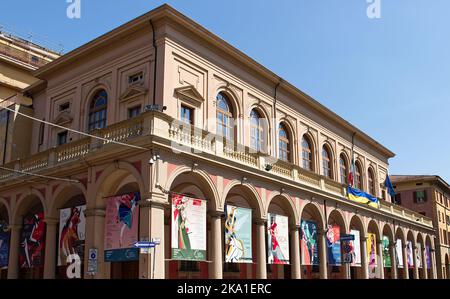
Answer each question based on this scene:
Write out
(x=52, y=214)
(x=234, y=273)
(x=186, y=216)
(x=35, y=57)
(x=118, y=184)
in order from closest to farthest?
1. (x=186, y=216)
2. (x=118, y=184)
3. (x=52, y=214)
4. (x=234, y=273)
5. (x=35, y=57)

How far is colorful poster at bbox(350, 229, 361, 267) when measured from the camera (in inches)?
1186

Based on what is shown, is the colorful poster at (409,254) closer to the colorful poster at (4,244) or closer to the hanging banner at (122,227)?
the hanging banner at (122,227)

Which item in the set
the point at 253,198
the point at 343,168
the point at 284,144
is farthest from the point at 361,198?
the point at 253,198

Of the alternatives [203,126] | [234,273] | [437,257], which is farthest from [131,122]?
[437,257]

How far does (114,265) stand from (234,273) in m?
6.31

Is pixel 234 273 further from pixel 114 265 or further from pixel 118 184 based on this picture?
pixel 118 184

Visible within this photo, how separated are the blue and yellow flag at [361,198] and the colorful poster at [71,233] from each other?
17.5 metres

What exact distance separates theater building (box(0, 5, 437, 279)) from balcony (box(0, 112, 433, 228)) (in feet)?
0.19

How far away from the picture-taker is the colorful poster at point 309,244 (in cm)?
2562

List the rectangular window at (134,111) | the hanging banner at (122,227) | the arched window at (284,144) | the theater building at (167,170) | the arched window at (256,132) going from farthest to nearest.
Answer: the arched window at (284,144) < the arched window at (256,132) < the rectangular window at (134,111) < the theater building at (167,170) < the hanging banner at (122,227)

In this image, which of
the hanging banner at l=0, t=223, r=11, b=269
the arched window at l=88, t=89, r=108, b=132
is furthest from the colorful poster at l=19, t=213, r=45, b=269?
the arched window at l=88, t=89, r=108, b=132

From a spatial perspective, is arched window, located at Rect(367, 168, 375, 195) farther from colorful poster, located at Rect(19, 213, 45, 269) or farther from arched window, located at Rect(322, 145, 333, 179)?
colorful poster, located at Rect(19, 213, 45, 269)

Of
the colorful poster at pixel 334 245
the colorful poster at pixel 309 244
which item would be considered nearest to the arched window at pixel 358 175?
the colorful poster at pixel 334 245

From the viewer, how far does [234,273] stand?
2425 centimetres
